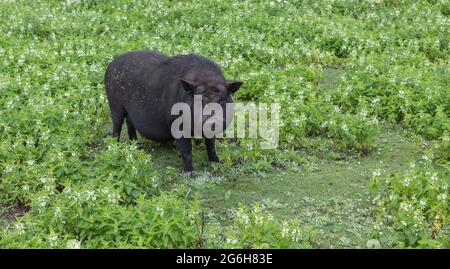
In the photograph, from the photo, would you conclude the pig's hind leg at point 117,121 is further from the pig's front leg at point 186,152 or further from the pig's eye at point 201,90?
the pig's eye at point 201,90

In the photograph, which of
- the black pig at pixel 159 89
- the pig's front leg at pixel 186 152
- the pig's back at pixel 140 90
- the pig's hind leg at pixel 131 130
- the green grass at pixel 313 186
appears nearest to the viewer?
the green grass at pixel 313 186

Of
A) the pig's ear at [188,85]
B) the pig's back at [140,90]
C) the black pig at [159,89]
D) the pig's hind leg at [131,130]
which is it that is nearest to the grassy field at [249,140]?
the pig's hind leg at [131,130]

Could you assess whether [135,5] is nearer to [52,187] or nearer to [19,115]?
[19,115]

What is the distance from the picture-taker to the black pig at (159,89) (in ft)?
27.6

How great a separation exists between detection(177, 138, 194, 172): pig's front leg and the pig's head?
19.1 inches

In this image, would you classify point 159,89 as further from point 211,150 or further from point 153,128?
point 211,150

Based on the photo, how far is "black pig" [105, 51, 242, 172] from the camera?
27.6 ft

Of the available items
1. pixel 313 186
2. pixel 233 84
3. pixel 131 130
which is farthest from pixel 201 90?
pixel 131 130

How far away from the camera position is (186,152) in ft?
29.4

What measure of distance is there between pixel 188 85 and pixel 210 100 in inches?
12.7

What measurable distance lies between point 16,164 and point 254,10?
853 cm

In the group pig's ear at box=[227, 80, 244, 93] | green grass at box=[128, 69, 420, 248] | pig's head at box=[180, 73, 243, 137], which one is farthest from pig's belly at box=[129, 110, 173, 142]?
pig's ear at box=[227, 80, 244, 93]

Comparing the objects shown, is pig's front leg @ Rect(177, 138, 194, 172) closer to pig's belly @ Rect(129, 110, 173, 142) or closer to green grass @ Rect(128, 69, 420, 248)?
green grass @ Rect(128, 69, 420, 248)
